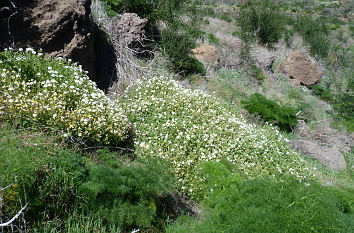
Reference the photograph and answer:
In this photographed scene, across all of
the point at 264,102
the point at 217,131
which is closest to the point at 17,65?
the point at 217,131

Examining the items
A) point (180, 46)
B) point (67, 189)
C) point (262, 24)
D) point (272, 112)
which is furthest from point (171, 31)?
point (262, 24)

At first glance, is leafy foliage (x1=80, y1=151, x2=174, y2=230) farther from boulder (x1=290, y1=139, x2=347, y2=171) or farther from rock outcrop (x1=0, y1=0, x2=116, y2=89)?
boulder (x1=290, y1=139, x2=347, y2=171)

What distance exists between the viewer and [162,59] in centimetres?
852

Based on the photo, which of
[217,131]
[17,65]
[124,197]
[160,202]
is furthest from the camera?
[217,131]

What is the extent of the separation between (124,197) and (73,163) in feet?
1.98

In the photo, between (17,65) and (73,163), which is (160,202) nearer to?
(73,163)

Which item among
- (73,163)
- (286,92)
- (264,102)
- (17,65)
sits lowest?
(286,92)

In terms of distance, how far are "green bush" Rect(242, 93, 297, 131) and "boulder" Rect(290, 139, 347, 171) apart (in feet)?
1.87

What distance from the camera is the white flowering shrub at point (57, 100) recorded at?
3.73 meters

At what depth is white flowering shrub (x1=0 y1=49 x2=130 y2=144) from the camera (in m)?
3.73

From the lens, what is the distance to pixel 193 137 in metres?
4.98

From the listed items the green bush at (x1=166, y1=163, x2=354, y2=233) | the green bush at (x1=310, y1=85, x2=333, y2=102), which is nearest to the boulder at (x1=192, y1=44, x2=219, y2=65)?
the green bush at (x1=310, y1=85, x2=333, y2=102)

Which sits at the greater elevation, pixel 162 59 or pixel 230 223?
pixel 230 223

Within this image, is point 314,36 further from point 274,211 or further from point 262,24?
point 274,211
